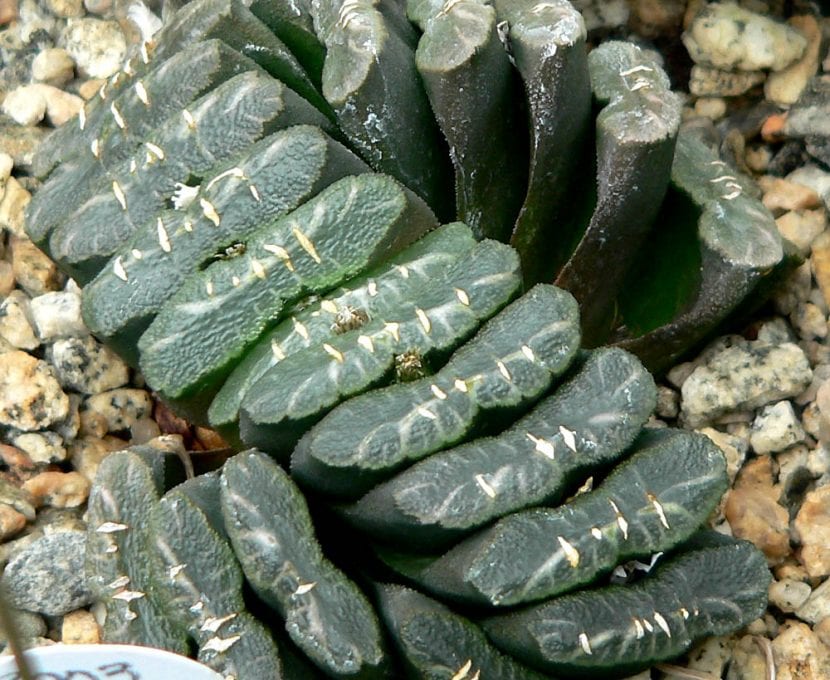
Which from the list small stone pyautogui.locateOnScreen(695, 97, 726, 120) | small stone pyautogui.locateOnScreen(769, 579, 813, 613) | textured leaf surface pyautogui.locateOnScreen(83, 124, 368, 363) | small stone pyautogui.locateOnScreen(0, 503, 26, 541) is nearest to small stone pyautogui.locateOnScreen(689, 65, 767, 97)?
small stone pyautogui.locateOnScreen(695, 97, 726, 120)

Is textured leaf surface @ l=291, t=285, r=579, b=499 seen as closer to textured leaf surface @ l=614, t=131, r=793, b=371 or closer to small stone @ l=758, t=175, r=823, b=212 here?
textured leaf surface @ l=614, t=131, r=793, b=371

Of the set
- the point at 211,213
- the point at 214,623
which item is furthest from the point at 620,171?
the point at 214,623

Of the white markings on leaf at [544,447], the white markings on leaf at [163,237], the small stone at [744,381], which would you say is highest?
the white markings on leaf at [163,237]

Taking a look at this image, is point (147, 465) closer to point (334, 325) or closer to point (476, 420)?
point (334, 325)

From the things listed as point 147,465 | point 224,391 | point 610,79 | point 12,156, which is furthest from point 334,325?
point 12,156

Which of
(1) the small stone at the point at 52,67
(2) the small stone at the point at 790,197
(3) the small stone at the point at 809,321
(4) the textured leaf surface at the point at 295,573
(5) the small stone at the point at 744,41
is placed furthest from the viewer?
(1) the small stone at the point at 52,67

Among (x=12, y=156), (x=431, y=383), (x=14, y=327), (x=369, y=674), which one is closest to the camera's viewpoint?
(x=369, y=674)

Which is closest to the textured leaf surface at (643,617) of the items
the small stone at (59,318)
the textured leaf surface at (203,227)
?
the textured leaf surface at (203,227)

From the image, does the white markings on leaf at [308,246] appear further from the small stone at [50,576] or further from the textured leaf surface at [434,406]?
the small stone at [50,576]
